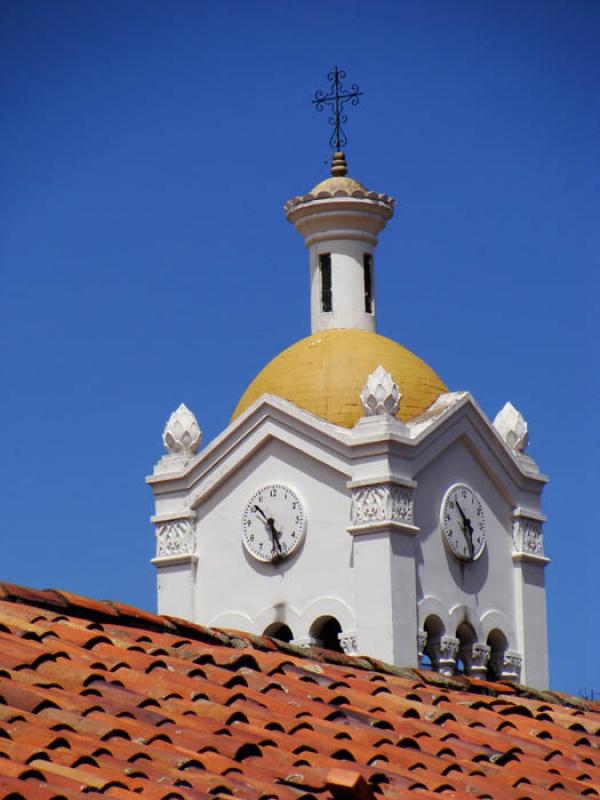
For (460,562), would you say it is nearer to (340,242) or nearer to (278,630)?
(278,630)

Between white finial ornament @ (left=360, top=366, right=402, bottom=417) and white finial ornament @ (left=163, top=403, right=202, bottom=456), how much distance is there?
405 centimetres

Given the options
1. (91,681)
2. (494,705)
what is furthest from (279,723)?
(494,705)

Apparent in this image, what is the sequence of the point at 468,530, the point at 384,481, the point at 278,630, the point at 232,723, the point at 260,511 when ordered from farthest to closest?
the point at 468,530, the point at 260,511, the point at 278,630, the point at 384,481, the point at 232,723

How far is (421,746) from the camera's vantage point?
1381 centimetres

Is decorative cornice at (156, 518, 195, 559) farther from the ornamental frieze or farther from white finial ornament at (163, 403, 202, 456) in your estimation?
the ornamental frieze

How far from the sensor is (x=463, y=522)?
4488cm

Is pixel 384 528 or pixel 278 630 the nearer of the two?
pixel 384 528

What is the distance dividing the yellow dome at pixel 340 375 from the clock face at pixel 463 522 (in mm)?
1427

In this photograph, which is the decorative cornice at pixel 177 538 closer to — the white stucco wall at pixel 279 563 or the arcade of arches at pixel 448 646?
the white stucco wall at pixel 279 563

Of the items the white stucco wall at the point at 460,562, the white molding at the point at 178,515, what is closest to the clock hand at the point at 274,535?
the white molding at the point at 178,515

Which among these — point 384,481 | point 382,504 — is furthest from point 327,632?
point 384,481

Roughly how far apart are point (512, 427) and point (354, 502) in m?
4.31

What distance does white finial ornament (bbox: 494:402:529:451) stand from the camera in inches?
1816

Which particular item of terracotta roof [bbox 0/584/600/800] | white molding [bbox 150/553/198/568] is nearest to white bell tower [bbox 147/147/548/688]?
white molding [bbox 150/553/198/568]
